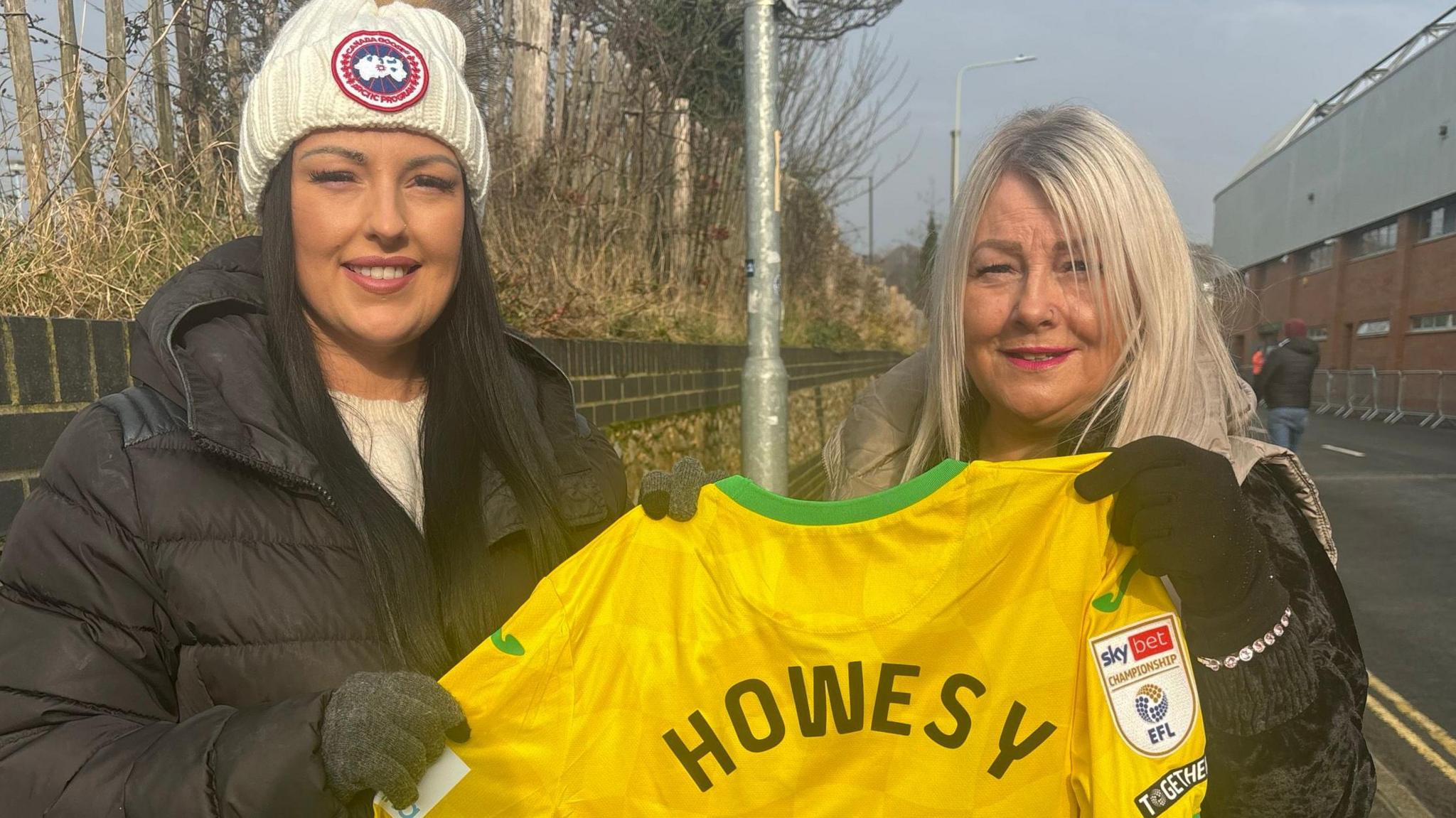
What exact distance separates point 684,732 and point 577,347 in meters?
3.03

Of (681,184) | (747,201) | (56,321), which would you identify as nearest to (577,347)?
(747,201)

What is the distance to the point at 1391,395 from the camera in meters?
22.8

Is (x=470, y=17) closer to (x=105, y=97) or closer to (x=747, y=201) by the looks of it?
(x=105, y=97)

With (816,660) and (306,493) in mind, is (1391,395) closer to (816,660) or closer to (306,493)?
(816,660)

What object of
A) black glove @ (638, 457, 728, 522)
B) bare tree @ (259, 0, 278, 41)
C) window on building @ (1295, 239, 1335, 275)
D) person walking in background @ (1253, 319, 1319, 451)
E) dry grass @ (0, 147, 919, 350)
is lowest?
person walking in background @ (1253, 319, 1319, 451)

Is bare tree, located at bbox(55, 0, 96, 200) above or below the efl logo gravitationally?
above

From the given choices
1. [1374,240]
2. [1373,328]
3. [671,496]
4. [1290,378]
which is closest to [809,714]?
[671,496]

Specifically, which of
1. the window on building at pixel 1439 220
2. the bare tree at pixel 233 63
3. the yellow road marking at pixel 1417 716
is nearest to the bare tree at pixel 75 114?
the bare tree at pixel 233 63

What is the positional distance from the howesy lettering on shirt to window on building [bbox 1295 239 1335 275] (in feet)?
108

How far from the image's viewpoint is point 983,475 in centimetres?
142

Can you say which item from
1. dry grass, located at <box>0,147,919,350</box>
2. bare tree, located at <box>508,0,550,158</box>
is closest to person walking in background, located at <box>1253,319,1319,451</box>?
dry grass, located at <box>0,147,919,350</box>

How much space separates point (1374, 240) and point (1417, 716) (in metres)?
28.4

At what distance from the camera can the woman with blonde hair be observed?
4.13 ft

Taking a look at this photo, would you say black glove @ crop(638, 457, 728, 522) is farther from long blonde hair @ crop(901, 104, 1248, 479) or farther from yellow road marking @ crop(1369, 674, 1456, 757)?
yellow road marking @ crop(1369, 674, 1456, 757)
